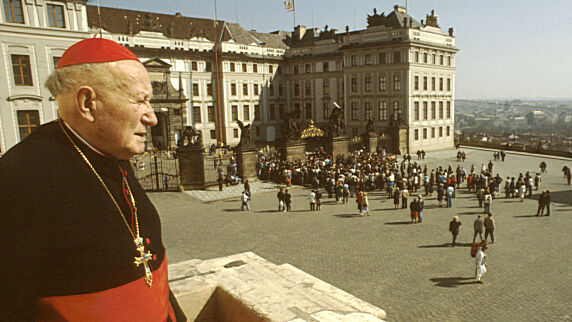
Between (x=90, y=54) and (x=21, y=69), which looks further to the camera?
(x=21, y=69)

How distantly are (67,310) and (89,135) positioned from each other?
872mm

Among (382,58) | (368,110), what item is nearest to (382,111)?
(368,110)

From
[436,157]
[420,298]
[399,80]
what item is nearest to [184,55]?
[399,80]

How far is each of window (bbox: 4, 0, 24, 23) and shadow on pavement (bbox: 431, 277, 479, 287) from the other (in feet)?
94.3

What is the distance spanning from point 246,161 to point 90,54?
27047 mm

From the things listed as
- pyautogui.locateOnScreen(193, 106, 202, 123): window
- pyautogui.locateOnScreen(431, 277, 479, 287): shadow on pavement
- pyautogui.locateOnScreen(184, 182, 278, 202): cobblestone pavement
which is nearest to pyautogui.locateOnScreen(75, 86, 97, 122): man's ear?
pyautogui.locateOnScreen(431, 277, 479, 287): shadow on pavement

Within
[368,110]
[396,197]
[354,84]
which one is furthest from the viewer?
[354,84]

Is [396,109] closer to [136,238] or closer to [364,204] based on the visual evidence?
[364,204]

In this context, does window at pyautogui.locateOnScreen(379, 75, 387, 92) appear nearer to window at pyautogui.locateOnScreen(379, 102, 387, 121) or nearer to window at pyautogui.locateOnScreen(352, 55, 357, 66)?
window at pyautogui.locateOnScreen(379, 102, 387, 121)

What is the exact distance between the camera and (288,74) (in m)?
60.2

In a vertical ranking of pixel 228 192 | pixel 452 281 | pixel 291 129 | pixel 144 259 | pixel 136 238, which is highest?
pixel 136 238

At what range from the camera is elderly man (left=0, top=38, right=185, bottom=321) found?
1686mm

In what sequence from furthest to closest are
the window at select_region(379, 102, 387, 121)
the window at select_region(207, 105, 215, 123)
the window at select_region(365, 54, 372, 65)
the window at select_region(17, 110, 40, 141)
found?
the window at select_region(207, 105, 215, 123) → the window at select_region(379, 102, 387, 121) → the window at select_region(365, 54, 372, 65) → the window at select_region(17, 110, 40, 141)

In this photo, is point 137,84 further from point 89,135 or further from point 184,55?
point 184,55
